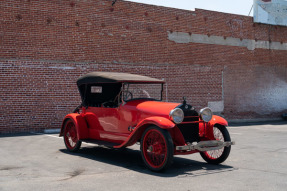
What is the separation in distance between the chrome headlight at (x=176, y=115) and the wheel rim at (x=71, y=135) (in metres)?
3.00

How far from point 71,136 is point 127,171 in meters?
2.80

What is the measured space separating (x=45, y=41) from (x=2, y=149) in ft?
19.3

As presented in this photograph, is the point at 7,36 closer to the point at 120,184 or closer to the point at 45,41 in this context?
the point at 45,41

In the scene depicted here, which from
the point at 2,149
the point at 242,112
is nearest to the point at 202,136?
the point at 2,149

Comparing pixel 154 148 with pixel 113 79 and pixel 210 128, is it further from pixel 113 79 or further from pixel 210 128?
pixel 113 79

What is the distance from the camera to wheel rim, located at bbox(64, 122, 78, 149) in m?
8.60

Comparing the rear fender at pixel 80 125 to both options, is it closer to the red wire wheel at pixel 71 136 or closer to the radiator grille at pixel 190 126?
the red wire wheel at pixel 71 136

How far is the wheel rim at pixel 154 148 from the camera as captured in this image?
6301 millimetres

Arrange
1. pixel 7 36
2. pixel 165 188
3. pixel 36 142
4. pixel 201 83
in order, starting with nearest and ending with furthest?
pixel 165 188 → pixel 36 142 → pixel 7 36 → pixel 201 83

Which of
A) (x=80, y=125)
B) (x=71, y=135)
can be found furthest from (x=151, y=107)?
(x=71, y=135)

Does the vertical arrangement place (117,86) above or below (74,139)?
above

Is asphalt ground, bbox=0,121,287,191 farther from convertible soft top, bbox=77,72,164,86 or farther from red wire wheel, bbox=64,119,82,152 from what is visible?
convertible soft top, bbox=77,72,164,86

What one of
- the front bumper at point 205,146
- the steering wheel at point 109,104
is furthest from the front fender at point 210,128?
the steering wheel at point 109,104

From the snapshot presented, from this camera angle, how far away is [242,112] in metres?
19.0
